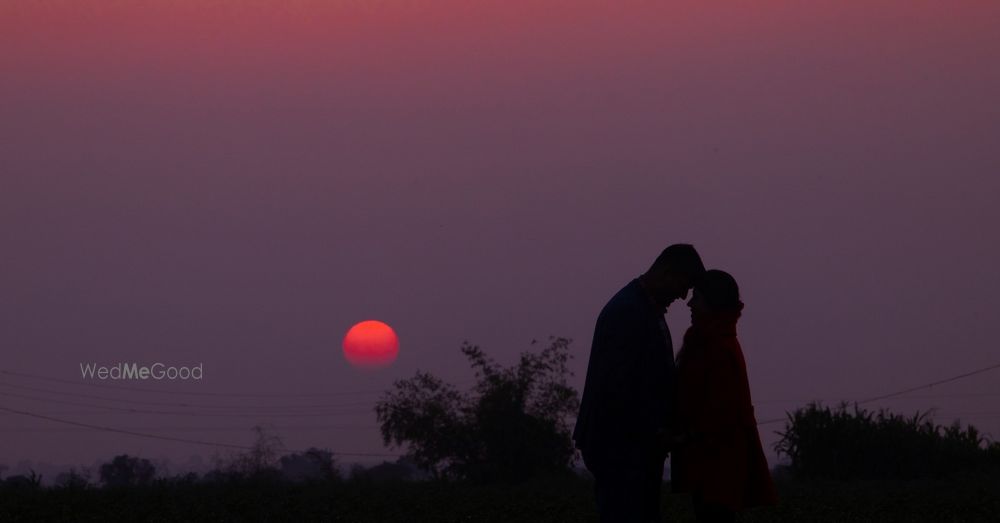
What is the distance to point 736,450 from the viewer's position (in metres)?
6.69

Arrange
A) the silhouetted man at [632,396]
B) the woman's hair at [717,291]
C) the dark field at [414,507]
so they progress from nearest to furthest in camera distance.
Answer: the silhouetted man at [632,396], the woman's hair at [717,291], the dark field at [414,507]

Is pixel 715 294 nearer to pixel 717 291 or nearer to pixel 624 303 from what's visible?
pixel 717 291

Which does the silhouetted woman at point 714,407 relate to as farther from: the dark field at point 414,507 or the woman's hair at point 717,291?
the dark field at point 414,507

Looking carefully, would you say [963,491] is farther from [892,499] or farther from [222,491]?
[222,491]

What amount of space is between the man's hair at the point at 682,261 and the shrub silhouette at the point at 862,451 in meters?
29.6

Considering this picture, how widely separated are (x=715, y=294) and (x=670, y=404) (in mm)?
658

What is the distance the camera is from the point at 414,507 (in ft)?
55.1

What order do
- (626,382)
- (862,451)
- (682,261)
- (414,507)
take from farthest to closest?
1. (862,451)
2. (414,507)
3. (682,261)
4. (626,382)

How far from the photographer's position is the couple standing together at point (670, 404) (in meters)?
6.37

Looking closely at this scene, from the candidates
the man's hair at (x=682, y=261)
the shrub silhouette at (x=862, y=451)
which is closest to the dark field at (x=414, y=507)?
the man's hair at (x=682, y=261)

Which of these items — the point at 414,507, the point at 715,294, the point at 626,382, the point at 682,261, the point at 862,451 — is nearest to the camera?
the point at 626,382

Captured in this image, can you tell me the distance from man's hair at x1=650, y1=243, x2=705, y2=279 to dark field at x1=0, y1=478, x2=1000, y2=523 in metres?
7.51

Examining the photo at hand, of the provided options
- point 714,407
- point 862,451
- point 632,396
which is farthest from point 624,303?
point 862,451

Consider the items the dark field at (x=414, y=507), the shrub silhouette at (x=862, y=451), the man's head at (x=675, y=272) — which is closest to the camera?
the man's head at (x=675, y=272)
